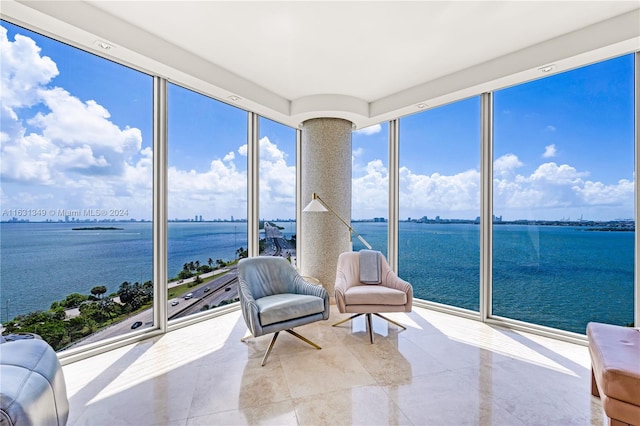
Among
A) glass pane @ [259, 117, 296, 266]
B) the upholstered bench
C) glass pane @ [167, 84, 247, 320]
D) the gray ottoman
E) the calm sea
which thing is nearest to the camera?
the gray ottoman

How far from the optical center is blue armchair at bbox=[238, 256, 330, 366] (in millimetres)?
2542

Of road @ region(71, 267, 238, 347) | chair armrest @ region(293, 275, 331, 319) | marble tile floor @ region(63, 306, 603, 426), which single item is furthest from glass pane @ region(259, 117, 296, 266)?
marble tile floor @ region(63, 306, 603, 426)

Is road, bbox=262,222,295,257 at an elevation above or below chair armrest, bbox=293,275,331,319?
above

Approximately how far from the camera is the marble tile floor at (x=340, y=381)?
184cm

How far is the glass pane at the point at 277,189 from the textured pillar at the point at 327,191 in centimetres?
44

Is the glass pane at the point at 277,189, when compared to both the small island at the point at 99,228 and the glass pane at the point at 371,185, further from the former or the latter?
the small island at the point at 99,228

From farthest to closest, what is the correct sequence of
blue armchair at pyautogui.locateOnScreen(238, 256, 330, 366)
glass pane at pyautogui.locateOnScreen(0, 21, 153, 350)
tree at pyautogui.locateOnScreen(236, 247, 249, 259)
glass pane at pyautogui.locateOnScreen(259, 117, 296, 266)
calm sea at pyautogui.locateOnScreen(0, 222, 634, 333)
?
glass pane at pyautogui.locateOnScreen(259, 117, 296, 266)
tree at pyautogui.locateOnScreen(236, 247, 249, 259)
blue armchair at pyautogui.locateOnScreen(238, 256, 330, 366)
calm sea at pyautogui.locateOnScreen(0, 222, 634, 333)
glass pane at pyautogui.locateOnScreen(0, 21, 153, 350)

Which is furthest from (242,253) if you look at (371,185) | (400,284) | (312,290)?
(371,185)

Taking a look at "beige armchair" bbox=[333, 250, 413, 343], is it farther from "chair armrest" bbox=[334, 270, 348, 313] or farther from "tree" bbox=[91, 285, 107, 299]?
"tree" bbox=[91, 285, 107, 299]

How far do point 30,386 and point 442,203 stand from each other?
14.2 feet

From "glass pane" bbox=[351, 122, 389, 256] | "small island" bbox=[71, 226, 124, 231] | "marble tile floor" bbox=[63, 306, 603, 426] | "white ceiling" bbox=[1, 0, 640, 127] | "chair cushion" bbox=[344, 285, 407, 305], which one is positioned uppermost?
"white ceiling" bbox=[1, 0, 640, 127]

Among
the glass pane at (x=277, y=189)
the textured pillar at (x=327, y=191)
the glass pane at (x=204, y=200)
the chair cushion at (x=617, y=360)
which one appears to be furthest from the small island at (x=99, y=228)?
the chair cushion at (x=617, y=360)

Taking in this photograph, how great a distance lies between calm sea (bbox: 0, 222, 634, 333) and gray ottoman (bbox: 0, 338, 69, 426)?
129 cm

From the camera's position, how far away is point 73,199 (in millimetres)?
2643
